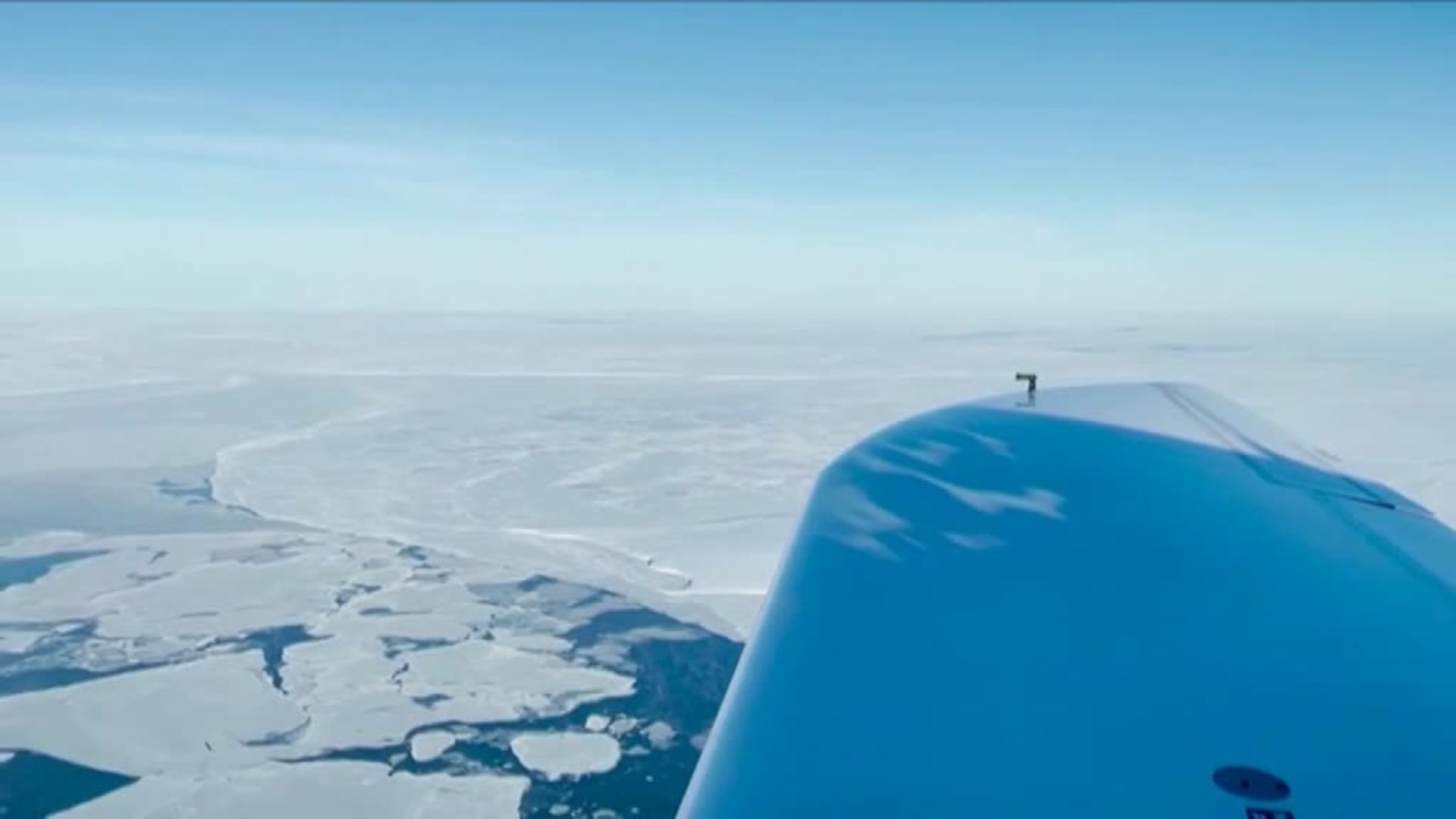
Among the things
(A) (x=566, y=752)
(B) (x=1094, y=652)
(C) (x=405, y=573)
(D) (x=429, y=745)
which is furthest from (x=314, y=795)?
(B) (x=1094, y=652)

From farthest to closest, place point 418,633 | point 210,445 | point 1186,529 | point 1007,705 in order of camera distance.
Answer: point 210,445 < point 418,633 < point 1186,529 < point 1007,705

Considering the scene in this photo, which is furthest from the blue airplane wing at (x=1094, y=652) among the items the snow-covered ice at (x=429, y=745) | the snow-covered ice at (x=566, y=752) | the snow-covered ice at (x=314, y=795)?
the snow-covered ice at (x=429, y=745)

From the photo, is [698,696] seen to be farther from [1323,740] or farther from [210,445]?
[210,445]

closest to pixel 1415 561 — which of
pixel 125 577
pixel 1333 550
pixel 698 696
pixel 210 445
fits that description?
pixel 1333 550

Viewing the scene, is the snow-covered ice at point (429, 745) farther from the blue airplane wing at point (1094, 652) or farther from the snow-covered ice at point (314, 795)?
the blue airplane wing at point (1094, 652)

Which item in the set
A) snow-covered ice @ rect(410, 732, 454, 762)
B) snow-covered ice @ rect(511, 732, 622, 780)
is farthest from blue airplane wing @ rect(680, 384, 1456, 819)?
snow-covered ice @ rect(410, 732, 454, 762)

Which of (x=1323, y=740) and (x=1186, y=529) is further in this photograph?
(x=1186, y=529)

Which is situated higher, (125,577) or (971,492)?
(971,492)

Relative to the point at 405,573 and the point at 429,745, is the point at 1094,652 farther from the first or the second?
the point at 405,573
